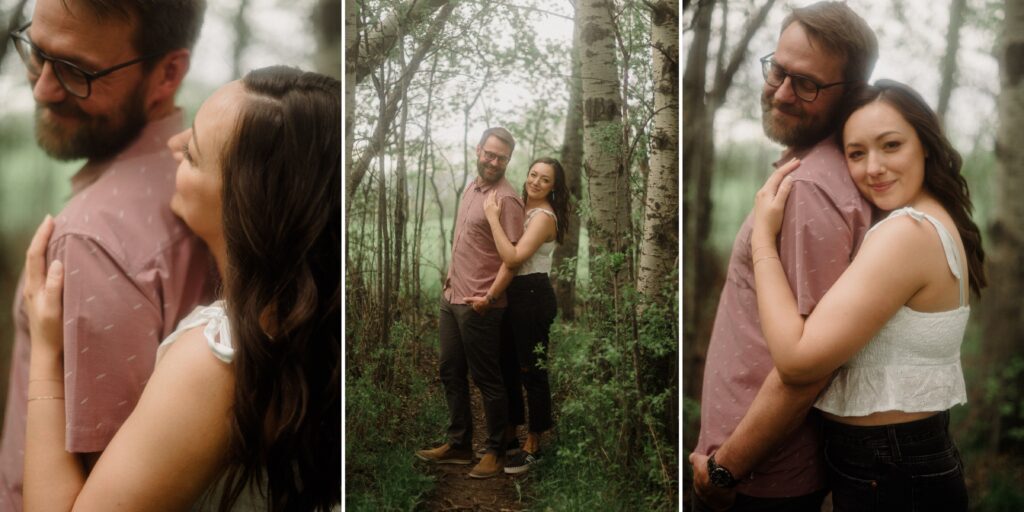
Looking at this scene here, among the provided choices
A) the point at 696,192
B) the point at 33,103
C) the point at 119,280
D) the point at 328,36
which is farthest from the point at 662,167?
the point at 33,103

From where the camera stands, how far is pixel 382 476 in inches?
122

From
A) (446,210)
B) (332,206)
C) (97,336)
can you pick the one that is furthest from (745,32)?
(97,336)

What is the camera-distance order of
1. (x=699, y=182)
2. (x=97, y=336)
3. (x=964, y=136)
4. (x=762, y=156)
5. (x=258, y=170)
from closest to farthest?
(x=258, y=170) < (x=97, y=336) < (x=964, y=136) < (x=762, y=156) < (x=699, y=182)

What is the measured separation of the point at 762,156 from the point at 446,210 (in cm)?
117

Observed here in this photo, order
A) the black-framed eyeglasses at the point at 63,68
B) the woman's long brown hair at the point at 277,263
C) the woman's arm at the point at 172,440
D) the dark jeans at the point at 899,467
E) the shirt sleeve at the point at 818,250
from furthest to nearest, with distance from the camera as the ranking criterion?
the black-framed eyeglasses at the point at 63,68
the shirt sleeve at the point at 818,250
the dark jeans at the point at 899,467
the woman's long brown hair at the point at 277,263
the woman's arm at the point at 172,440

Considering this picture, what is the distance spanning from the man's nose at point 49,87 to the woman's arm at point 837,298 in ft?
7.88

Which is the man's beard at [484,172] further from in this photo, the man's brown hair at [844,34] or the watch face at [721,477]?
the watch face at [721,477]

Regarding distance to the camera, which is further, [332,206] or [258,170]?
[332,206]

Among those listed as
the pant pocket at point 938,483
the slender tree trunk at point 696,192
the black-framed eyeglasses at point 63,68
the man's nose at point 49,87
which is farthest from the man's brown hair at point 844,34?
the man's nose at point 49,87

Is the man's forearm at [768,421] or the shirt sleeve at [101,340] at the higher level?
the shirt sleeve at [101,340]

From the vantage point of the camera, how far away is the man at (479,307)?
9.62 feet

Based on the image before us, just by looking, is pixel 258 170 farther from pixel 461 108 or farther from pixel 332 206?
pixel 461 108

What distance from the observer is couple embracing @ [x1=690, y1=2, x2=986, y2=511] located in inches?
93.7

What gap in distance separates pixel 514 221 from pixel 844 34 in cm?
130
